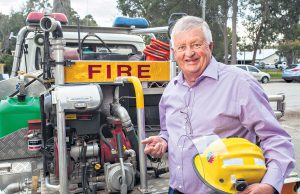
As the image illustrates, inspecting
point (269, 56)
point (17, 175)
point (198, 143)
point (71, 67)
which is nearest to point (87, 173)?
point (17, 175)

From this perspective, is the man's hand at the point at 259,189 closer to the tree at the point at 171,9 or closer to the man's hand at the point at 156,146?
the man's hand at the point at 156,146

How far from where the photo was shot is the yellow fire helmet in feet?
6.04

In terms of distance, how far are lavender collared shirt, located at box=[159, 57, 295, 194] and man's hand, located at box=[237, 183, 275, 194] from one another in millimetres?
28

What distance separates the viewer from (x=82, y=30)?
5.80m

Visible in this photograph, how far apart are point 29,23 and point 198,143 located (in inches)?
159

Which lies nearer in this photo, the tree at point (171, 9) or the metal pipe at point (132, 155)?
the metal pipe at point (132, 155)

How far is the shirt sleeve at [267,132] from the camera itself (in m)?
1.92

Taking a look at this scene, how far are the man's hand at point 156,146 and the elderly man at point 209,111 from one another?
0.09m

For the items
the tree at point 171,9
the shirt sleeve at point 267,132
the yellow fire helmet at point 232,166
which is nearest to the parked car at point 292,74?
the tree at point 171,9

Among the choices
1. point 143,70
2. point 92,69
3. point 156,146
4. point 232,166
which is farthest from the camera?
point 143,70

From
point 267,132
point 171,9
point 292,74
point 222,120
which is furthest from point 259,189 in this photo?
point 171,9

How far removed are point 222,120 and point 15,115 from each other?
2246mm

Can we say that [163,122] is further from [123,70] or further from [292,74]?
[292,74]

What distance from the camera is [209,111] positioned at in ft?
7.22
